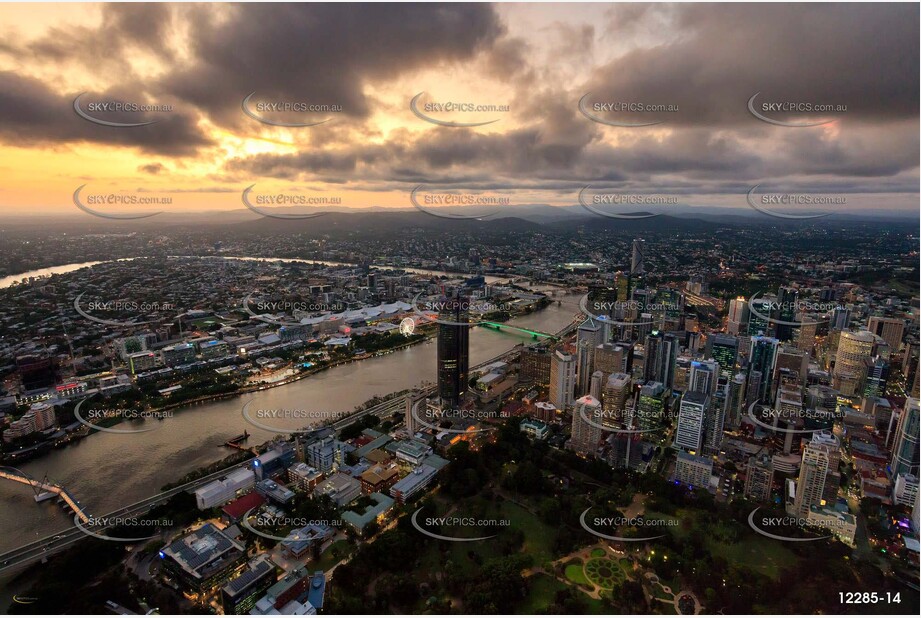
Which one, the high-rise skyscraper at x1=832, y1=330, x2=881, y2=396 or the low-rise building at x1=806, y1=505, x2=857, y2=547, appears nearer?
the low-rise building at x1=806, y1=505, x2=857, y2=547

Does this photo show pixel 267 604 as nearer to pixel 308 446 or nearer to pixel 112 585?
pixel 112 585

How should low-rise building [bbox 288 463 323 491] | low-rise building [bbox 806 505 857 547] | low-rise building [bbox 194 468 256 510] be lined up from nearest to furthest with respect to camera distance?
low-rise building [bbox 806 505 857 547], low-rise building [bbox 194 468 256 510], low-rise building [bbox 288 463 323 491]

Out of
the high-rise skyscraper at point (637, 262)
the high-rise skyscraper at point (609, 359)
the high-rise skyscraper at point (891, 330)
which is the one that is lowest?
the high-rise skyscraper at point (609, 359)

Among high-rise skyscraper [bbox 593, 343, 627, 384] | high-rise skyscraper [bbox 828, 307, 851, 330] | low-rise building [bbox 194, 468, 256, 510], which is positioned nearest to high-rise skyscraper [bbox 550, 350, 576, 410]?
high-rise skyscraper [bbox 593, 343, 627, 384]

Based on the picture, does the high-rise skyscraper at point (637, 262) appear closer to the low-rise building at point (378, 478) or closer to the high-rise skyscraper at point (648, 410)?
the high-rise skyscraper at point (648, 410)

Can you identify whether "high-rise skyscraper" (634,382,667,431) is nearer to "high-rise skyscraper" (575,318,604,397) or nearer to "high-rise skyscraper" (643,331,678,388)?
"high-rise skyscraper" (575,318,604,397)

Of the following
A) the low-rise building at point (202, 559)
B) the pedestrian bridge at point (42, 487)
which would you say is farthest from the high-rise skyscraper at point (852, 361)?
the pedestrian bridge at point (42, 487)

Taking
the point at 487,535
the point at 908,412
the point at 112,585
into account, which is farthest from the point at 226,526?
the point at 908,412
